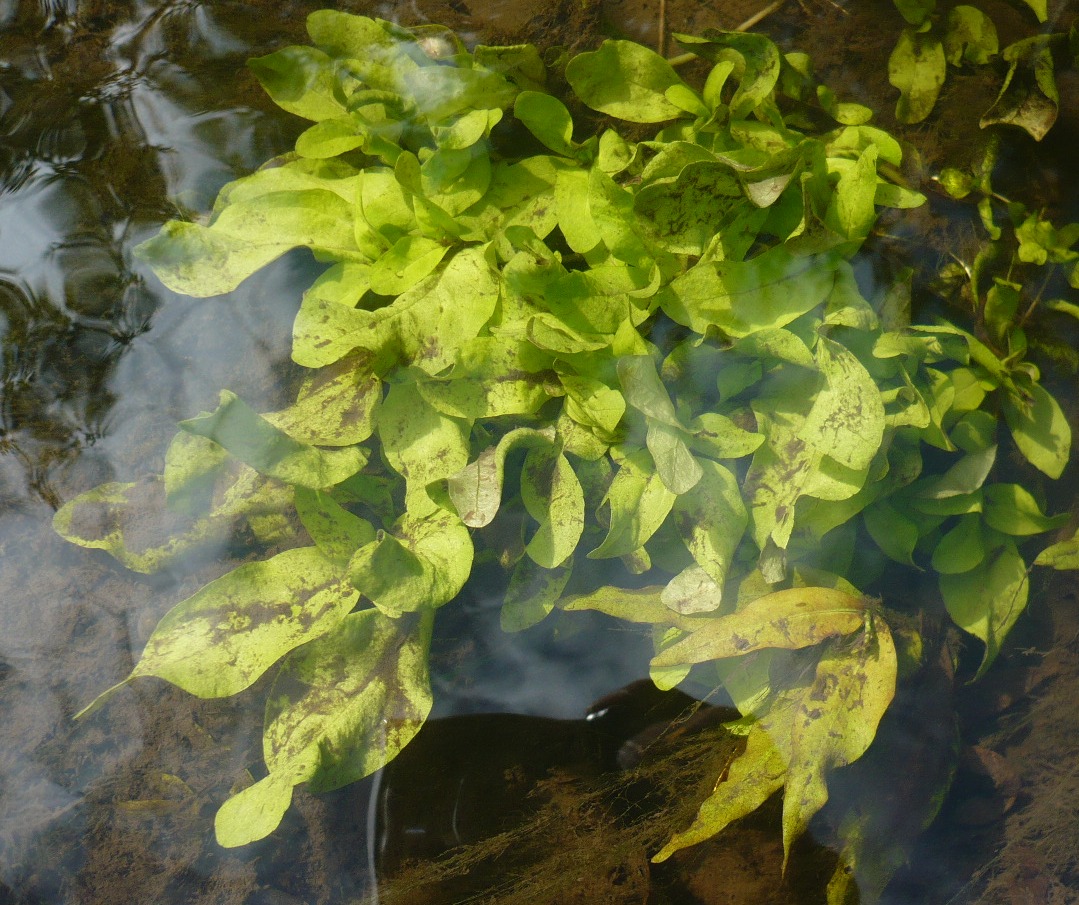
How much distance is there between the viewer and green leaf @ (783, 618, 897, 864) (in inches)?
48.3

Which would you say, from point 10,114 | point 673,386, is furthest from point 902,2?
point 10,114

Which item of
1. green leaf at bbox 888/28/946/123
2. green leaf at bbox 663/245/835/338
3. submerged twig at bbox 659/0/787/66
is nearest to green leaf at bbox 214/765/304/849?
green leaf at bbox 663/245/835/338

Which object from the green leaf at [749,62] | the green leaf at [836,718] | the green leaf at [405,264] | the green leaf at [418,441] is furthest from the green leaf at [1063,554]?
the green leaf at [405,264]

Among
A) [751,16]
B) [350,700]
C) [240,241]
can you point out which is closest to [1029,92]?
[751,16]

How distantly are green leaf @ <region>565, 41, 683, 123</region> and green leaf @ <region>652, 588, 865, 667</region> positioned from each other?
85 cm

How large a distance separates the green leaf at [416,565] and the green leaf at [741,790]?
572 mm

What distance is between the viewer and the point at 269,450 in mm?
1162

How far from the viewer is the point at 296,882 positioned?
4.31ft

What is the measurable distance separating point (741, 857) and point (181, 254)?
1442 mm

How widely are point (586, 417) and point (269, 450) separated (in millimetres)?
481

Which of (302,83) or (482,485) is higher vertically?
(302,83)

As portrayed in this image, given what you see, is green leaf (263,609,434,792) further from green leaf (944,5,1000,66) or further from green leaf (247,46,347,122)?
green leaf (944,5,1000,66)

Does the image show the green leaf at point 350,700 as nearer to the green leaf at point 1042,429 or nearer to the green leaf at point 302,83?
the green leaf at point 302,83

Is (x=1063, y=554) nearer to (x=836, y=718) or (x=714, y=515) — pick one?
(x=836, y=718)
